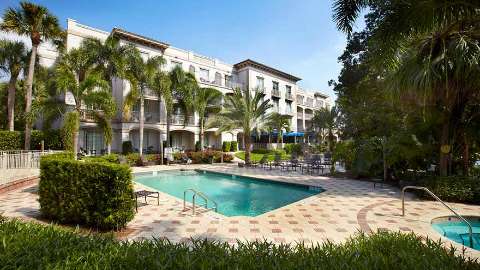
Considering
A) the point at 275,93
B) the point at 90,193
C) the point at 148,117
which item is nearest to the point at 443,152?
the point at 90,193

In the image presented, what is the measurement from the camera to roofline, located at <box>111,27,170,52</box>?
83.7 ft

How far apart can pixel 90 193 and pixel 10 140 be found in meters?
17.9

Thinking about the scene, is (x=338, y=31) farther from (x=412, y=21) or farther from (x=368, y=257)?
(x=368, y=257)

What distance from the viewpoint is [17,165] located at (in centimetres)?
1191

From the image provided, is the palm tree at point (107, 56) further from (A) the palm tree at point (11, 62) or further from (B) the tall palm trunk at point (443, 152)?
(B) the tall palm trunk at point (443, 152)

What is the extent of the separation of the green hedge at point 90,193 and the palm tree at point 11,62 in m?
17.6

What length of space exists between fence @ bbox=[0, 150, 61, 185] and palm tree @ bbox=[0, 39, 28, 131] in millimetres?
9776

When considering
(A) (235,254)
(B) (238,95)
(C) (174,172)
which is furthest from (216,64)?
(A) (235,254)

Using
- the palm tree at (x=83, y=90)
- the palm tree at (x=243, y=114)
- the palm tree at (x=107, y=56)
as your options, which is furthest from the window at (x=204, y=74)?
the palm tree at (x=83, y=90)

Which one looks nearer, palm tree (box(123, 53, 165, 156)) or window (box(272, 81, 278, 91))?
palm tree (box(123, 53, 165, 156))

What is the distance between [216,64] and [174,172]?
67.2 ft

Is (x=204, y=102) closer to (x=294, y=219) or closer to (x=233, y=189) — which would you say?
(x=233, y=189)

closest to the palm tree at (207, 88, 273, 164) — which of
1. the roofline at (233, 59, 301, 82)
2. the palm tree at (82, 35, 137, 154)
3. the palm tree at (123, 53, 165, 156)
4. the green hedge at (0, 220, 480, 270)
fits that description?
the palm tree at (123, 53, 165, 156)

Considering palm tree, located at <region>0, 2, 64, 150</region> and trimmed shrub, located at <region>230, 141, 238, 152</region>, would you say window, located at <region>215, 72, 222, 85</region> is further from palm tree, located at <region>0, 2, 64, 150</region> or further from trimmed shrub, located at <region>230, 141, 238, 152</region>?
palm tree, located at <region>0, 2, 64, 150</region>
